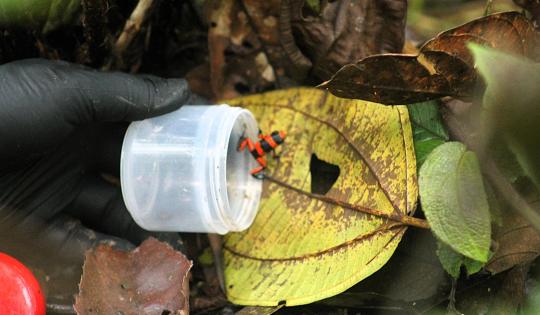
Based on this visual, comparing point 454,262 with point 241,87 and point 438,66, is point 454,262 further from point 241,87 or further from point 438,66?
point 241,87

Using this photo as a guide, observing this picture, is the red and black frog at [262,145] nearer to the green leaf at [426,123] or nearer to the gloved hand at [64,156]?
the gloved hand at [64,156]

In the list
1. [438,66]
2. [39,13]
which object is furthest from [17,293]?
[438,66]

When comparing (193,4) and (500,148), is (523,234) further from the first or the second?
(193,4)

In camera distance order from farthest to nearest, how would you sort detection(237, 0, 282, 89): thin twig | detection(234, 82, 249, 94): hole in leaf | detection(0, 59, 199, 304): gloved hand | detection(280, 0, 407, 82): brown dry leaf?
detection(234, 82, 249, 94): hole in leaf < detection(237, 0, 282, 89): thin twig < detection(280, 0, 407, 82): brown dry leaf < detection(0, 59, 199, 304): gloved hand

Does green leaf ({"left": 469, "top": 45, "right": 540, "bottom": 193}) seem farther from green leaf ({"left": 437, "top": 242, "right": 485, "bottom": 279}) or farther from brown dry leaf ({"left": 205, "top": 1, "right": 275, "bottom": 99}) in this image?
brown dry leaf ({"left": 205, "top": 1, "right": 275, "bottom": 99})

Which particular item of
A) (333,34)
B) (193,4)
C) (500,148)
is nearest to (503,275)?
(500,148)

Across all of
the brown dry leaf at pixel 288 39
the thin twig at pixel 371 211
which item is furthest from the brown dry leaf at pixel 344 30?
the thin twig at pixel 371 211

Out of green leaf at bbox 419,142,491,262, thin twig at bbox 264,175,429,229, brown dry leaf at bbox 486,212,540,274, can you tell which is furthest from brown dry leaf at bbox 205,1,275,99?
brown dry leaf at bbox 486,212,540,274
